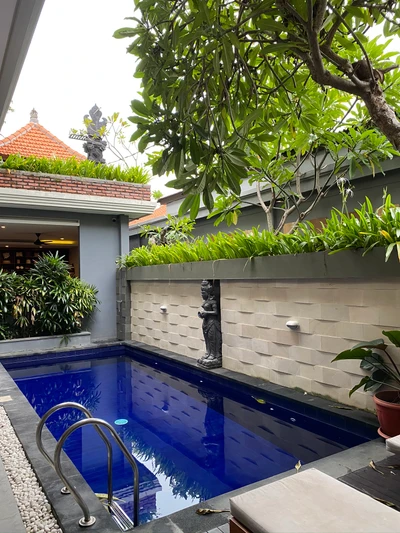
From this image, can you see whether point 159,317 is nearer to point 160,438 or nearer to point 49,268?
point 49,268

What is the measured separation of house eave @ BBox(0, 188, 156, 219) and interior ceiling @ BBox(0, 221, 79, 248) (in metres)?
0.94

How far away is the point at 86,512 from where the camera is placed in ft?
7.37

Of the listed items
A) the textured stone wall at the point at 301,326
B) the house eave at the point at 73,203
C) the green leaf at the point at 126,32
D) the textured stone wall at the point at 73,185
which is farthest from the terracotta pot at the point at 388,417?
the textured stone wall at the point at 73,185

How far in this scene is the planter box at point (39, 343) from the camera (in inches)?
332

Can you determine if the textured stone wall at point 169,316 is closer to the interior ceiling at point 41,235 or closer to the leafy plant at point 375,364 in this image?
the interior ceiling at point 41,235

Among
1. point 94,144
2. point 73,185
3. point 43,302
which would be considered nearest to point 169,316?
point 43,302

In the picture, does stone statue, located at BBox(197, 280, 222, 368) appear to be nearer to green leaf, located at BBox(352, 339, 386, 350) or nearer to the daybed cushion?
green leaf, located at BBox(352, 339, 386, 350)

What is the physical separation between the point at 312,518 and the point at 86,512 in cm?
139

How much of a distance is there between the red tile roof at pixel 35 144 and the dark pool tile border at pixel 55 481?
8.54m

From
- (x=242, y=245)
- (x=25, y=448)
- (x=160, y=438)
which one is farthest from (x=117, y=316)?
(x=25, y=448)

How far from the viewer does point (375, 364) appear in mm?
3688

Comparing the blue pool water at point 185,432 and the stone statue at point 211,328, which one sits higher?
the stone statue at point 211,328

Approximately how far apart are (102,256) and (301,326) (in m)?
6.69

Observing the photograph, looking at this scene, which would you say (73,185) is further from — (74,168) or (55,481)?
(55,481)
